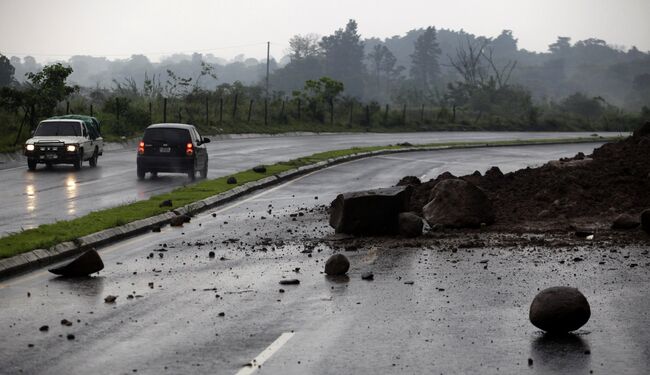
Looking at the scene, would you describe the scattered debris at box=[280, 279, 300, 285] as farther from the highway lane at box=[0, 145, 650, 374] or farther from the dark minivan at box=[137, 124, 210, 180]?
the dark minivan at box=[137, 124, 210, 180]

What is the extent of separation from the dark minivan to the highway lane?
14.9 metres

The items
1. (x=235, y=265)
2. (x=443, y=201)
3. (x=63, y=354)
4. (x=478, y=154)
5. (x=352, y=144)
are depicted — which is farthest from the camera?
(x=352, y=144)

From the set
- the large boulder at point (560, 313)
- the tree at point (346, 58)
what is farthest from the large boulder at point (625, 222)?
the tree at point (346, 58)

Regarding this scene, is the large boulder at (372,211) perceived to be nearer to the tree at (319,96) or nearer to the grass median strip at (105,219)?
the grass median strip at (105,219)

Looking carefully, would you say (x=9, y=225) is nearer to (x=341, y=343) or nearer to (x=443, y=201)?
(x=443, y=201)

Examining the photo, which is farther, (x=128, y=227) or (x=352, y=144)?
(x=352, y=144)

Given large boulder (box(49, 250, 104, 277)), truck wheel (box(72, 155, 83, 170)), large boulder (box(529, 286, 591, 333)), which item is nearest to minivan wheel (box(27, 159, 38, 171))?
truck wheel (box(72, 155, 83, 170))

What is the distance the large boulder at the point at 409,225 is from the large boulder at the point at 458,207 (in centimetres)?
119

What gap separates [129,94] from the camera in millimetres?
76312

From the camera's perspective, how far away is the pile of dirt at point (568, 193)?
18.8 m

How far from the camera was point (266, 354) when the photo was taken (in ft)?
27.7

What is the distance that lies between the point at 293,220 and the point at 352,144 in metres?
35.5

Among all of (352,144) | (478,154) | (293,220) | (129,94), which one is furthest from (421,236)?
(129,94)

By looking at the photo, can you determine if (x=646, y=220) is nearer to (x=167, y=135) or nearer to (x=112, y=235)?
(x=112, y=235)
